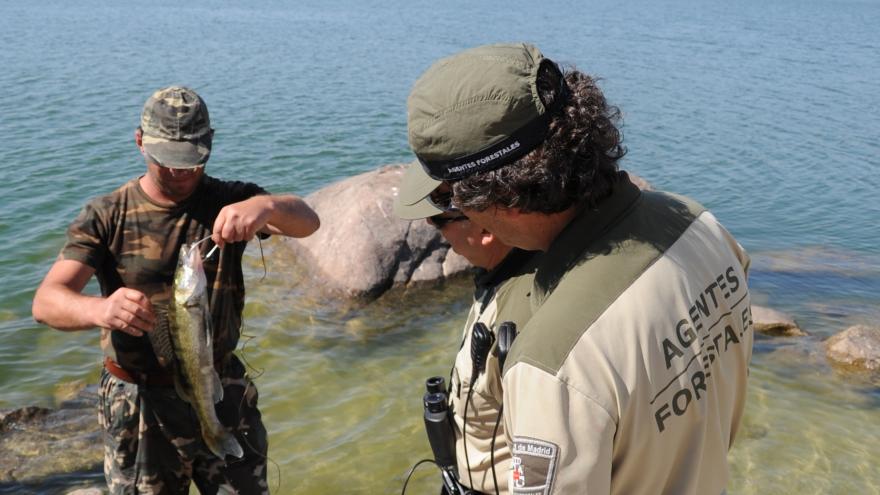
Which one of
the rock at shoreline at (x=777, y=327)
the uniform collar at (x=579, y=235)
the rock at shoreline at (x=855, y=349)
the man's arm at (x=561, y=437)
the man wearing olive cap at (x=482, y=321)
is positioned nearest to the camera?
the man's arm at (x=561, y=437)

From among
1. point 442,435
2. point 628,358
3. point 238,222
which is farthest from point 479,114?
point 238,222

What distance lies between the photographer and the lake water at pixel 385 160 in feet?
25.1

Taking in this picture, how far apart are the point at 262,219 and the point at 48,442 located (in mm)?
3940

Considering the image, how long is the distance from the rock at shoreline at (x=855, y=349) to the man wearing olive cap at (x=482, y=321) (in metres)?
6.92

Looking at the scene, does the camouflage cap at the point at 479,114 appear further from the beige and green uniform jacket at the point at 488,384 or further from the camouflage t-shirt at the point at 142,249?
the camouflage t-shirt at the point at 142,249

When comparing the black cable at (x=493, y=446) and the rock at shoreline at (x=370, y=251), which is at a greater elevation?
the black cable at (x=493, y=446)

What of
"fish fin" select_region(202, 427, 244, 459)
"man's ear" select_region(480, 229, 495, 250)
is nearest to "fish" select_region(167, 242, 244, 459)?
"fish fin" select_region(202, 427, 244, 459)

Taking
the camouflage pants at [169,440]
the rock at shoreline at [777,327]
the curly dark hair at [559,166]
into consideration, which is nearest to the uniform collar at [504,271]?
the curly dark hair at [559,166]

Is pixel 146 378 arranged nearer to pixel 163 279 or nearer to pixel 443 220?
pixel 163 279

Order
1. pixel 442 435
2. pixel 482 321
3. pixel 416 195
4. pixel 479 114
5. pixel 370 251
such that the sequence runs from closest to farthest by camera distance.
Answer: pixel 479 114 → pixel 416 195 → pixel 482 321 → pixel 442 435 → pixel 370 251

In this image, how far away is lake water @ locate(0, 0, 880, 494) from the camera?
7.66m

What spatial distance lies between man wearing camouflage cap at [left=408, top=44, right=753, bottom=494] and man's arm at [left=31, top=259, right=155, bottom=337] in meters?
2.09

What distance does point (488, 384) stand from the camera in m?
2.86

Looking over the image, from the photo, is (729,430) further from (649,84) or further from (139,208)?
(649,84)
